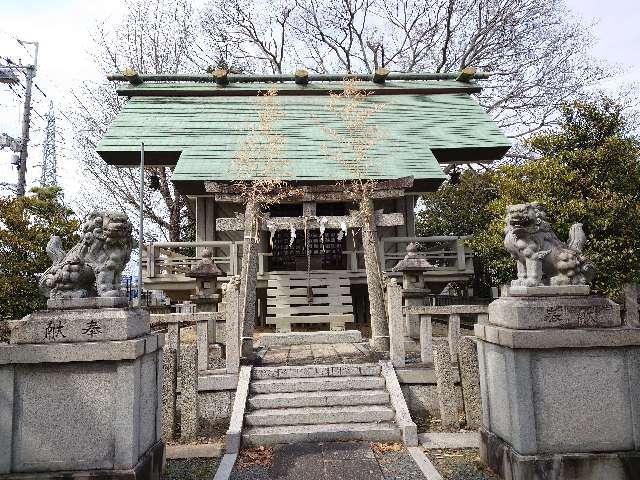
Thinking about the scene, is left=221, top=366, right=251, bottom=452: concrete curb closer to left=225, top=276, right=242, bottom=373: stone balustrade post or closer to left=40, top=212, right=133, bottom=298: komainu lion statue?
left=225, top=276, right=242, bottom=373: stone balustrade post

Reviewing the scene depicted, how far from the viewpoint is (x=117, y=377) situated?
14.4 ft

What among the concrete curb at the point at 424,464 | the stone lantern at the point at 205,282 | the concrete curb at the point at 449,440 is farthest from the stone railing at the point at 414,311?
the stone lantern at the point at 205,282

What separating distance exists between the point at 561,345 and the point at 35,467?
5465 millimetres

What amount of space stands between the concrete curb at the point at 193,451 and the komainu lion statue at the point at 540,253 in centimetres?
458

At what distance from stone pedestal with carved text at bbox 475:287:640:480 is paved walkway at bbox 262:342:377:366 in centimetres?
374

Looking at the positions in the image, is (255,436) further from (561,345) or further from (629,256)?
(629,256)

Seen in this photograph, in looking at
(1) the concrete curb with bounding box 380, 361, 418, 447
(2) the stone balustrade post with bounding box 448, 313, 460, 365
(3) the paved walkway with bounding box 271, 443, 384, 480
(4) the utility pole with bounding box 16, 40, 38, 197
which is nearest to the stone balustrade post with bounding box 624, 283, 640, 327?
(2) the stone balustrade post with bounding box 448, 313, 460, 365

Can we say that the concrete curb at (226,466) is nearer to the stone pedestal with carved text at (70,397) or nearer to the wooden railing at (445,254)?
the stone pedestal with carved text at (70,397)

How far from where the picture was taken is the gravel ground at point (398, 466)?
5055mm

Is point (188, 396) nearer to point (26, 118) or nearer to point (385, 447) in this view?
point (385, 447)

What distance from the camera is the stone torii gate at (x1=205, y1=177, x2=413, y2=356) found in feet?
28.3

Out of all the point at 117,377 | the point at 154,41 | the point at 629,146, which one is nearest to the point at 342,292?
the point at 629,146

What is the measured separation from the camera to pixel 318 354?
929 cm

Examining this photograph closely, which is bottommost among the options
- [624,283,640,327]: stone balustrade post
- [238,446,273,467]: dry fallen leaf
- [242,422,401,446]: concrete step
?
[238,446,273,467]: dry fallen leaf
